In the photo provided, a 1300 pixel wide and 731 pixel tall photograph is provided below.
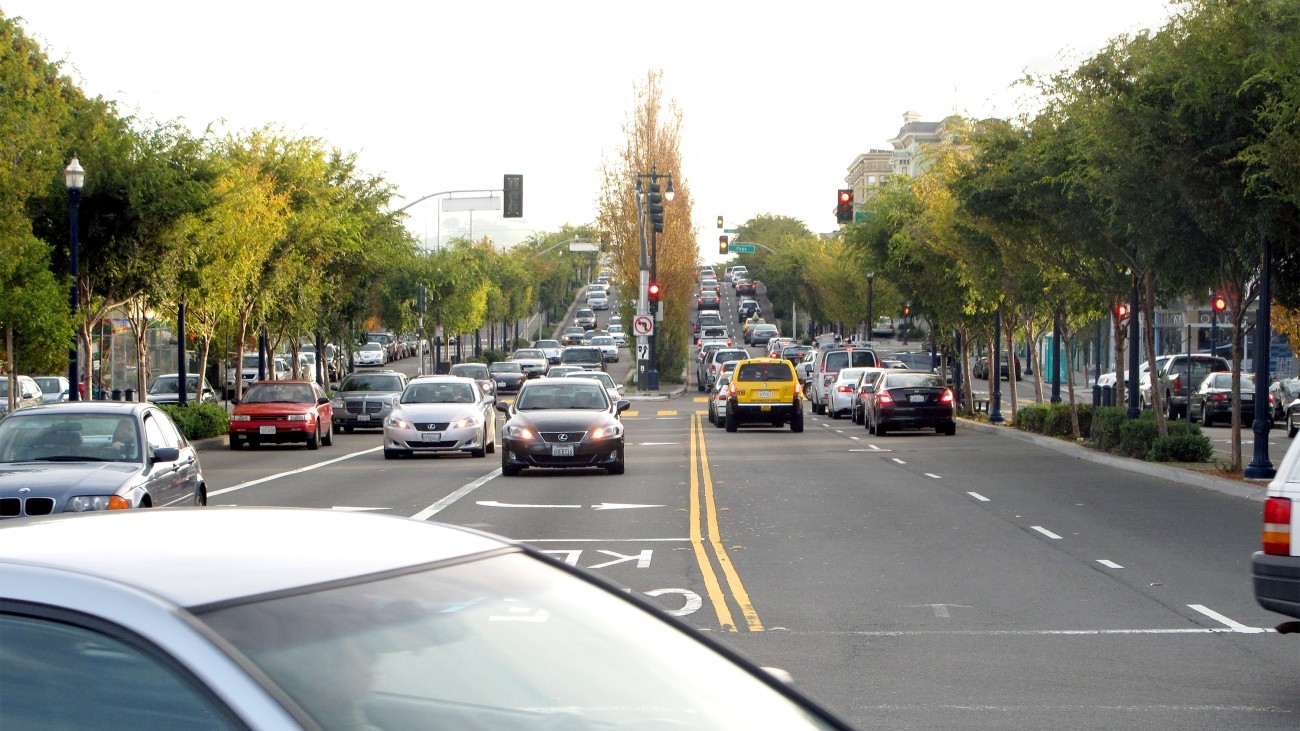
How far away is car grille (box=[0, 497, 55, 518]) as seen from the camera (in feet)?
38.0

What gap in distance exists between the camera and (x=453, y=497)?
20.0 meters

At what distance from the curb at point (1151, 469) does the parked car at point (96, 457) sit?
10.4 metres

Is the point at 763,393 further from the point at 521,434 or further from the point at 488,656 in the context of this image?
the point at 488,656

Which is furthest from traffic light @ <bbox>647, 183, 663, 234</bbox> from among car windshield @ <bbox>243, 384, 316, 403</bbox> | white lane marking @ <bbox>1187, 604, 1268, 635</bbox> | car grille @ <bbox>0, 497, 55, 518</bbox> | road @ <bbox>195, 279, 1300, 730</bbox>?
white lane marking @ <bbox>1187, 604, 1268, 635</bbox>

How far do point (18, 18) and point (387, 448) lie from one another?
1088cm

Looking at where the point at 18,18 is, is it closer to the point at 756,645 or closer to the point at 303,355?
the point at 756,645

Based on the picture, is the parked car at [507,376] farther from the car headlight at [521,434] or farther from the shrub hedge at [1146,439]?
the car headlight at [521,434]

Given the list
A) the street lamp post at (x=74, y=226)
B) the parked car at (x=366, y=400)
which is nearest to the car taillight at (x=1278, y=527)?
the street lamp post at (x=74, y=226)

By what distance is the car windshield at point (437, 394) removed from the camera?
29.2 m

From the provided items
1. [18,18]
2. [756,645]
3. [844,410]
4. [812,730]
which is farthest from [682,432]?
[812,730]

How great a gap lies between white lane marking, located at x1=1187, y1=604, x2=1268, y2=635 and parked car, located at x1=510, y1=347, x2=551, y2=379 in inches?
2162

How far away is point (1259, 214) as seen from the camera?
1902cm

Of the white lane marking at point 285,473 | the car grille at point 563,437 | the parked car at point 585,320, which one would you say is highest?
the parked car at point 585,320

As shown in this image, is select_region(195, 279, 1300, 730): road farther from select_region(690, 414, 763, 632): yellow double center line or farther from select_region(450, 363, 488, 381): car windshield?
select_region(450, 363, 488, 381): car windshield
